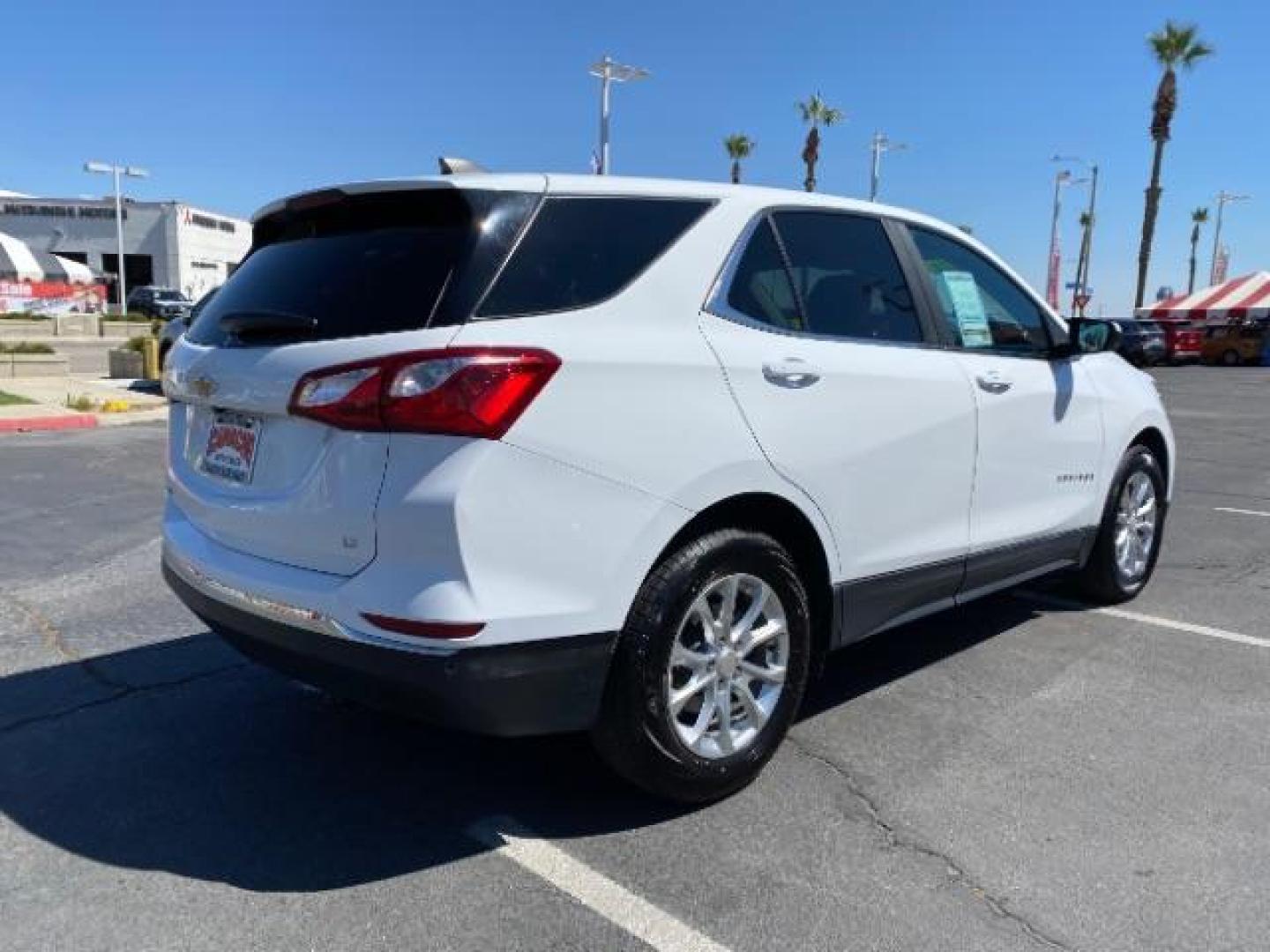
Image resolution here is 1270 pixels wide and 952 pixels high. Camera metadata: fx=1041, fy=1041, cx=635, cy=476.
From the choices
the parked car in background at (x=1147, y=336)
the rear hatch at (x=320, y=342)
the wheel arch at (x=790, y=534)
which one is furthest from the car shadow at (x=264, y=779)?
the parked car in background at (x=1147, y=336)

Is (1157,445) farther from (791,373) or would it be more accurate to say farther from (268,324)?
(268,324)

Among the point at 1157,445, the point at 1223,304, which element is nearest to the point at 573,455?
the point at 1157,445

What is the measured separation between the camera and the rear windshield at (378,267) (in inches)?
108

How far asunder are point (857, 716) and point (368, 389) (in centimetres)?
232

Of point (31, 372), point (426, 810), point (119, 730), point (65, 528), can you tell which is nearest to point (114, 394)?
point (31, 372)

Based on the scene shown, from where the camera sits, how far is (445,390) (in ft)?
8.45

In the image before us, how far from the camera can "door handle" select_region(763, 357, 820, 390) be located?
125 inches

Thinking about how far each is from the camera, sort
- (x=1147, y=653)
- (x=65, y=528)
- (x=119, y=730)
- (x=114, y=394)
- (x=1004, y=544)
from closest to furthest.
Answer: (x=119, y=730) → (x=1004, y=544) → (x=1147, y=653) → (x=65, y=528) → (x=114, y=394)

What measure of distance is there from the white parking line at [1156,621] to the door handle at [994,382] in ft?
5.88

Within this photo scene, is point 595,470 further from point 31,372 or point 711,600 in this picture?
point 31,372

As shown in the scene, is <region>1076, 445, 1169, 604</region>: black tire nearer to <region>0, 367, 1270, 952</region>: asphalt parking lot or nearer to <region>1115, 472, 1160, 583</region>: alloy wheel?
<region>1115, 472, 1160, 583</region>: alloy wheel

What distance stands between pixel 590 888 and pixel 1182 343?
130ft

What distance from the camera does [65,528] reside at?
7027 mm

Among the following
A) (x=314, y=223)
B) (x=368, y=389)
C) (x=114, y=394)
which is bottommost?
(x=114, y=394)
